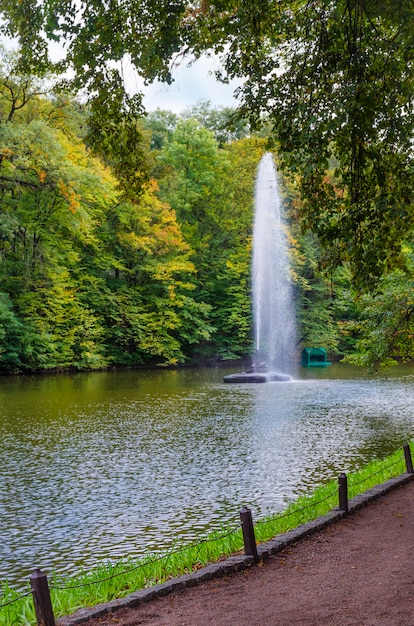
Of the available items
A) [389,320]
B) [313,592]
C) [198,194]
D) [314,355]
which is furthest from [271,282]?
[313,592]

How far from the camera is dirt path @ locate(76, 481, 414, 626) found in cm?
518

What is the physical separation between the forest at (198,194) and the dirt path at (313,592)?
3.10 metres

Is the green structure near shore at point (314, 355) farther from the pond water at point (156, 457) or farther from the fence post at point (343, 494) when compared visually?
the fence post at point (343, 494)

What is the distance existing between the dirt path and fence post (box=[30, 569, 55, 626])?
562mm

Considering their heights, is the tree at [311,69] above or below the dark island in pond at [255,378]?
Result: above

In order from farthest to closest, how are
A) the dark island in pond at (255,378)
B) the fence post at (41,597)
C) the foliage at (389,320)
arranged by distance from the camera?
the dark island in pond at (255,378) < the foliage at (389,320) < the fence post at (41,597)

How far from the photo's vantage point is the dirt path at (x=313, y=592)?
5.18 metres

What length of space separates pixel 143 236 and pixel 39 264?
29.4 ft

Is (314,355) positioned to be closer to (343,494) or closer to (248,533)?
(343,494)

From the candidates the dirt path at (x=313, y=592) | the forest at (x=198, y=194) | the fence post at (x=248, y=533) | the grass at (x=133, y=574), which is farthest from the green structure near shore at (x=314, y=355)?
the fence post at (x=248, y=533)

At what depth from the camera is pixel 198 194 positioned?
47.5 meters

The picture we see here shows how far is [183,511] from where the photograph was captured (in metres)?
10.8

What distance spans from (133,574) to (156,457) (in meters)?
8.02

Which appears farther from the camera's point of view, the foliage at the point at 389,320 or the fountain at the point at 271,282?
the fountain at the point at 271,282
